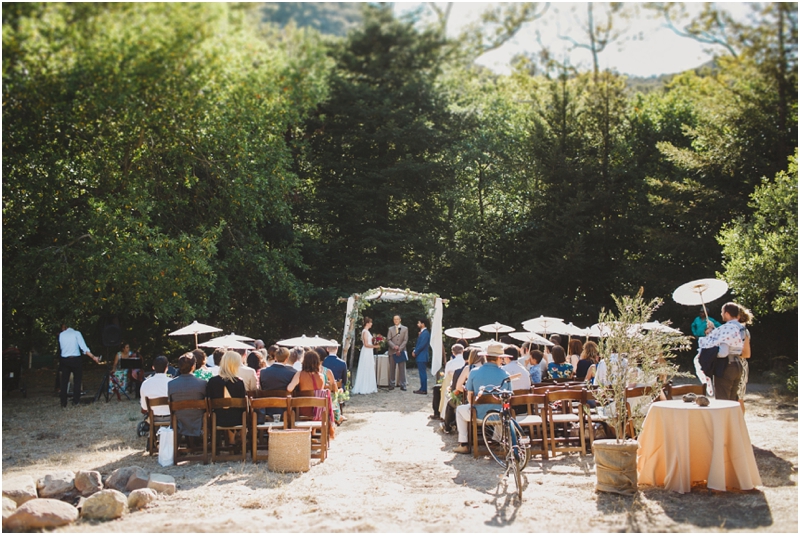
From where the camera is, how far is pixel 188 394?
9.23m

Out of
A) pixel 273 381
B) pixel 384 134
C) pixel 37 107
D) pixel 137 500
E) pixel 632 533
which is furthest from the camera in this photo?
pixel 384 134

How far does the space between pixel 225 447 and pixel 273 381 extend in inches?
44.1

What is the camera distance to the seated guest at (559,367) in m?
12.0

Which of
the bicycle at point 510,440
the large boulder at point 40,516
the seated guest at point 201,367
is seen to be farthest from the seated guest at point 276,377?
the large boulder at point 40,516

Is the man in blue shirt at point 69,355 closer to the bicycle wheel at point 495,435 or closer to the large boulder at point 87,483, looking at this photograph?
the large boulder at point 87,483

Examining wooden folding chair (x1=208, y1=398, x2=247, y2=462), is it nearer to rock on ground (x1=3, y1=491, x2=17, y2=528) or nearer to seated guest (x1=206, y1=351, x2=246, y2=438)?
seated guest (x1=206, y1=351, x2=246, y2=438)

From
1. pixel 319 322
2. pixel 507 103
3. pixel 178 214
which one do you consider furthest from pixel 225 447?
pixel 507 103

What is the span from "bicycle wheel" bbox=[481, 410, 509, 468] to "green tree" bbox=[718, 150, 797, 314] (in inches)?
327

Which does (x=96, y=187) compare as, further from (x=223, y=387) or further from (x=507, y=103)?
(x=507, y=103)

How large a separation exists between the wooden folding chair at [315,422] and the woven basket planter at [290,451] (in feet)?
1.85

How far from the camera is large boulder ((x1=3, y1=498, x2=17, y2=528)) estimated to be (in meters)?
6.09

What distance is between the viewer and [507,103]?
3209 centimetres

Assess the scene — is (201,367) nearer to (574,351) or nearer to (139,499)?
(139,499)

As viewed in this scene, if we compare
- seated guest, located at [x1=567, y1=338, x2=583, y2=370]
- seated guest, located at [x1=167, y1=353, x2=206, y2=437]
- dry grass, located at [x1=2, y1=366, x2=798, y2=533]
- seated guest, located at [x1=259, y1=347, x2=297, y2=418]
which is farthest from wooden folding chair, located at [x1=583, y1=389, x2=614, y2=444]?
seated guest, located at [x1=167, y1=353, x2=206, y2=437]
